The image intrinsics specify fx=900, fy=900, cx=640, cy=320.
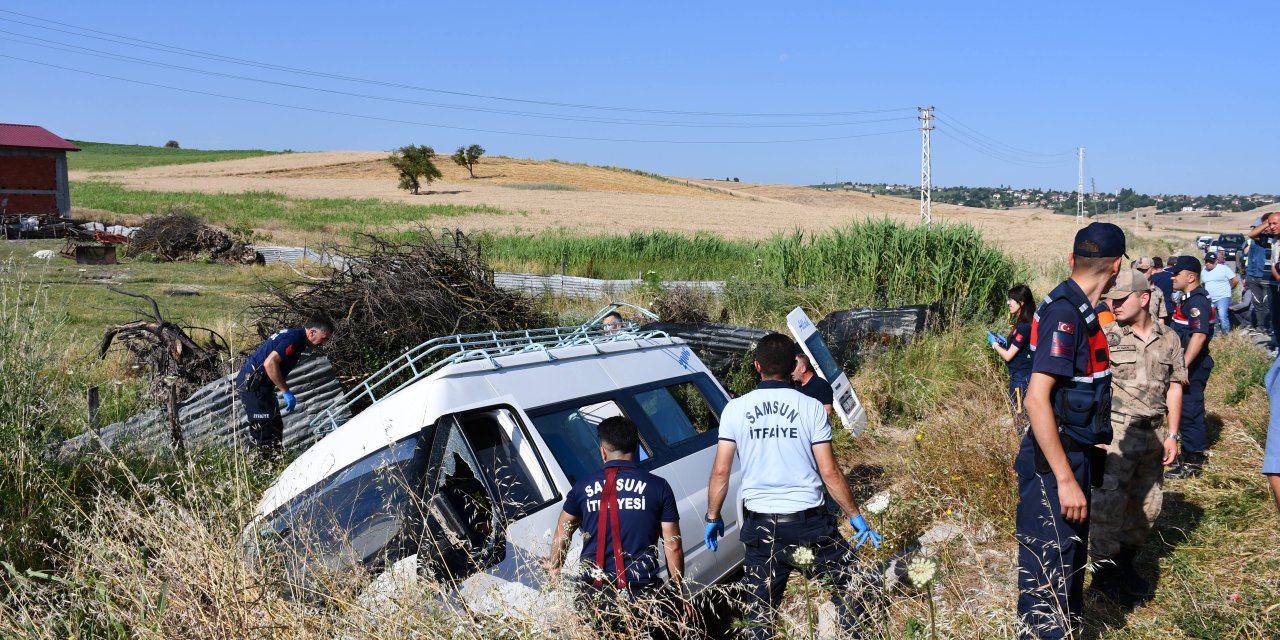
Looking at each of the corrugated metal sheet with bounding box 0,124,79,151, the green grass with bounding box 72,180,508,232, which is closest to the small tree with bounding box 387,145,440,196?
the green grass with bounding box 72,180,508,232

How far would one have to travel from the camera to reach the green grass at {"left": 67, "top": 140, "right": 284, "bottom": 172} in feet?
302

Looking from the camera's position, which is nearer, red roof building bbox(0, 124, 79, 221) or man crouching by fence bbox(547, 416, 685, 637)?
man crouching by fence bbox(547, 416, 685, 637)

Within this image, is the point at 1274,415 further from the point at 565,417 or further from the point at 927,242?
the point at 927,242

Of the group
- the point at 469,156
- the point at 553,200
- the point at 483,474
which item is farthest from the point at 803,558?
the point at 469,156

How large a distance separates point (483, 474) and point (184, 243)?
27187 mm

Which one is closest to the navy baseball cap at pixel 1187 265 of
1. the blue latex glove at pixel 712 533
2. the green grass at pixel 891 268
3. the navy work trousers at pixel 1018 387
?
the navy work trousers at pixel 1018 387

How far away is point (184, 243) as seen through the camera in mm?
27641

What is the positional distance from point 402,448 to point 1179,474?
577 centimetres

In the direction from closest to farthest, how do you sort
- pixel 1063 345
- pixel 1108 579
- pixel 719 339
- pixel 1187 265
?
pixel 1063 345 → pixel 1108 579 → pixel 1187 265 → pixel 719 339

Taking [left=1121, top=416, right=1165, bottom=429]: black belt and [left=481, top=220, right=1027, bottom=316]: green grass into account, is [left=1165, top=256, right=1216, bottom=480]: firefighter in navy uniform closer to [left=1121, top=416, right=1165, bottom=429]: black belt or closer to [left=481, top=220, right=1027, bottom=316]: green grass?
[left=1121, top=416, right=1165, bottom=429]: black belt

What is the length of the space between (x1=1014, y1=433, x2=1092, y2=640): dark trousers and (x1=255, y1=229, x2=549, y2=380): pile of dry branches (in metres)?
6.34

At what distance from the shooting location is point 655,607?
3260mm

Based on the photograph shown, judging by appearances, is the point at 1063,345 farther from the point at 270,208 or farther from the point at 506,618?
the point at 270,208

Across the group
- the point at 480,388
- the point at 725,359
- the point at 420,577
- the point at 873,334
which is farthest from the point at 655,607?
the point at 873,334
